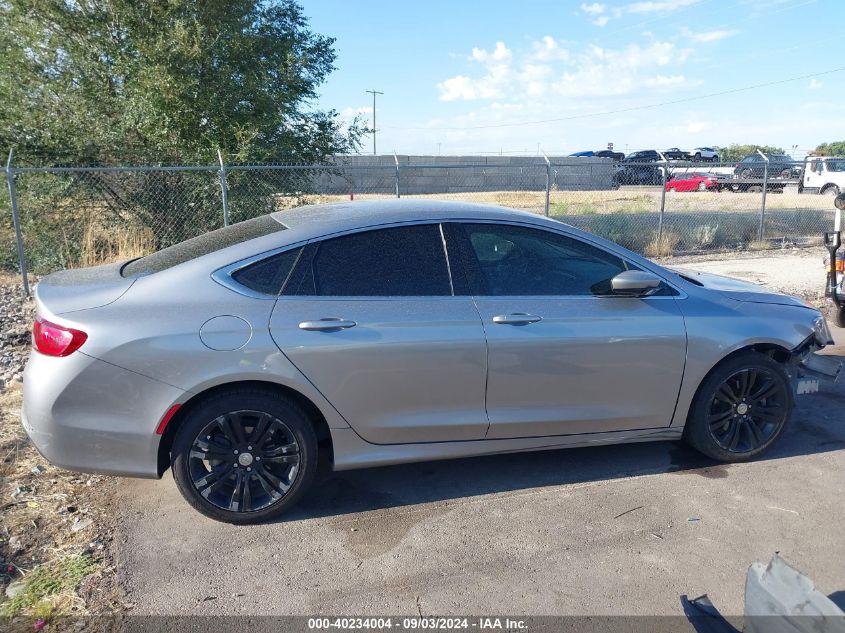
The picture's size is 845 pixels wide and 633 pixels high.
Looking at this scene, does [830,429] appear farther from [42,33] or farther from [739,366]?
[42,33]

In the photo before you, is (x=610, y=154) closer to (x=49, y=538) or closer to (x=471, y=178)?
(x=471, y=178)

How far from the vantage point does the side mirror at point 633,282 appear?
3900mm

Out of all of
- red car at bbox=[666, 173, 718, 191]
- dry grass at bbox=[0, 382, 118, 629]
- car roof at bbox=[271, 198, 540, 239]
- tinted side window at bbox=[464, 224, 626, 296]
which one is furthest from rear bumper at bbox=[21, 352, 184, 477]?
red car at bbox=[666, 173, 718, 191]

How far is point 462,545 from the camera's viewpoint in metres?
3.48

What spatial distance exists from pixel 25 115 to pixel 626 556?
36.9 feet

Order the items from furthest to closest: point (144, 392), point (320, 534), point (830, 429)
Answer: point (830, 429) → point (320, 534) → point (144, 392)

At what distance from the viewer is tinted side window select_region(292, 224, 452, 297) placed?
369 centimetres

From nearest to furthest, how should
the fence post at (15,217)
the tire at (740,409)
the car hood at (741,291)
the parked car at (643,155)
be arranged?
the tire at (740,409) → the car hood at (741,291) → the fence post at (15,217) → the parked car at (643,155)

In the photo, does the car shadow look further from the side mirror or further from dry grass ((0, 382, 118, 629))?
the side mirror

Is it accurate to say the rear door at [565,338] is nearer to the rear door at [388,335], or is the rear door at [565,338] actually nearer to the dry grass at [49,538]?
the rear door at [388,335]

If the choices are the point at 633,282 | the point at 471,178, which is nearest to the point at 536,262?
the point at 633,282

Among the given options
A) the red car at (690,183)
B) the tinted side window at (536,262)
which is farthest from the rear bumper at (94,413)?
the red car at (690,183)

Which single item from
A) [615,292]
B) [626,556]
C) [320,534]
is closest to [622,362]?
[615,292]

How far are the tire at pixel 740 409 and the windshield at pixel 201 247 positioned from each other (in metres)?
2.81
